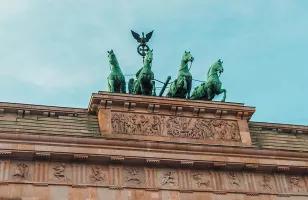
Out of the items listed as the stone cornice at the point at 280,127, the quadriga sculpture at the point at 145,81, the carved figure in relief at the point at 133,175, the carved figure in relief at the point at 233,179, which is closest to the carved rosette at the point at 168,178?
the carved figure in relief at the point at 133,175

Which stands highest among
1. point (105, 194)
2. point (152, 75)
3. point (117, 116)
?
point (152, 75)

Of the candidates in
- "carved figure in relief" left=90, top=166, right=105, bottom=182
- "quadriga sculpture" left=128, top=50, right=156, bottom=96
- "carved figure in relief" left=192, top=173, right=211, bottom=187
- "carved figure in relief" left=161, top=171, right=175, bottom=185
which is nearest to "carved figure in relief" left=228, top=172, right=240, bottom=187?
"carved figure in relief" left=192, top=173, right=211, bottom=187

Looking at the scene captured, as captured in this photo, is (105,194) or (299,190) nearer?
(105,194)

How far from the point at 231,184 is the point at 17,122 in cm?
728

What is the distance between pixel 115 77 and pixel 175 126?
9.81 ft

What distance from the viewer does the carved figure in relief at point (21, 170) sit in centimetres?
1806

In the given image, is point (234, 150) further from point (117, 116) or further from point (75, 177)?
point (75, 177)

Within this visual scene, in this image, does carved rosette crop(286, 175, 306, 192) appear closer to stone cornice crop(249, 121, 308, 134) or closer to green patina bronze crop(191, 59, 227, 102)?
stone cornice crop(249, 121, 308, 134)

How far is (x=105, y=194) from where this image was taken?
60.9 feet

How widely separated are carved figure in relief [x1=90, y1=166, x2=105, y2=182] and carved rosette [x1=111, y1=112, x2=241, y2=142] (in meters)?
1.68

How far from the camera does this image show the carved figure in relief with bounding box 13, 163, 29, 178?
59.3 ft

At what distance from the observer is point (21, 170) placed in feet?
59.6

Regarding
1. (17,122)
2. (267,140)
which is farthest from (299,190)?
(17,122)

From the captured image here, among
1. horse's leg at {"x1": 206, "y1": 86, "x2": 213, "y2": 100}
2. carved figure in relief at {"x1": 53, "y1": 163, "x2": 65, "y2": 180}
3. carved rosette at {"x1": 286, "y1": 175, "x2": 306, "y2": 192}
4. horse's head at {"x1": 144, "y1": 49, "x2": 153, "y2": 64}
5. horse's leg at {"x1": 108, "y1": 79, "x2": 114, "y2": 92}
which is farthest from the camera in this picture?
horse's leg at {"x1": 206, "y1": 86, "x2": 213, "y2": 100}
